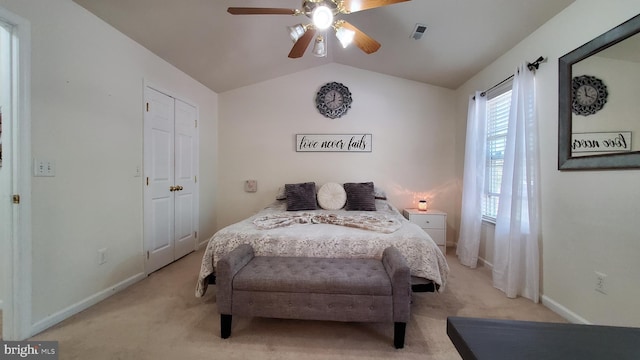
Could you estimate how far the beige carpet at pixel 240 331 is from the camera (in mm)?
1525

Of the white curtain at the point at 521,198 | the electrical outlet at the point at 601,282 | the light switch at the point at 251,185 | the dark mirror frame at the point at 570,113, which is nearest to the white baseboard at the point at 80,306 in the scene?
the light switch at the point at 251,185

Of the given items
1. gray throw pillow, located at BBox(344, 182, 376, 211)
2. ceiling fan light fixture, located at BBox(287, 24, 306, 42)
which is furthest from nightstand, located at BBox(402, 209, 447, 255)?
ceiling fan light fixture, located at BBox(287, 24, 306, 42)

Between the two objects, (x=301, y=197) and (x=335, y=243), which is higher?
(x=301, y=197)

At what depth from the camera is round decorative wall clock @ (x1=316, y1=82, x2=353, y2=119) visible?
375 centimetres

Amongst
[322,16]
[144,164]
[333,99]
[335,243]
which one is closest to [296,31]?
[322,16]

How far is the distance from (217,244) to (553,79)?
3.07m

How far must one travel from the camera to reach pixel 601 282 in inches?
64.6

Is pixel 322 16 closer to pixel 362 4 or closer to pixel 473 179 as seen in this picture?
pixel 362 4

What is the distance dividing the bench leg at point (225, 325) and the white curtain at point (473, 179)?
271cm

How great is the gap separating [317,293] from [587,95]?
233cm

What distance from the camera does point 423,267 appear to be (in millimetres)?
1869

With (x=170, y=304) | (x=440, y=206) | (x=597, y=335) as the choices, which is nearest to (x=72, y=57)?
(x=170, y=304)

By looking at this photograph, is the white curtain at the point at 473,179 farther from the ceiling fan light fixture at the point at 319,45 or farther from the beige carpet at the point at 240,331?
the ceiling fan light fixture at the point at 319,45

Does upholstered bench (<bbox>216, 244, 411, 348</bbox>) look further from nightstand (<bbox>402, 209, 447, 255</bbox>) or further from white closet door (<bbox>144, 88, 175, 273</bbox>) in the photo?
nightstand (<bbox>402, 209, 447, 255</bbox>)
